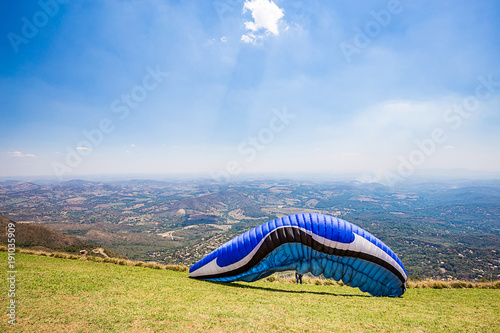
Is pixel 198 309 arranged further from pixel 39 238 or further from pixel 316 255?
pixel 39 238

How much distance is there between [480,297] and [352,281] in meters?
6.79

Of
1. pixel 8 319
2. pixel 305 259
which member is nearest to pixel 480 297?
pixel 305 259

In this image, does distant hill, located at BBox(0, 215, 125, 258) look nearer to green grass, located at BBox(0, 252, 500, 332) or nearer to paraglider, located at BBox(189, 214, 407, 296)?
green grass, located at BBox(0, 252, 500, 332)

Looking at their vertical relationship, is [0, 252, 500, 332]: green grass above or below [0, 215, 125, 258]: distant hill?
above

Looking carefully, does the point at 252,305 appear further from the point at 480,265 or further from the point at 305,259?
the point at 480,265

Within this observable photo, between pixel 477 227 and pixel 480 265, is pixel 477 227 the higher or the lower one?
the lower one

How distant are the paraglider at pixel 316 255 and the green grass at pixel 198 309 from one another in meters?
1.23

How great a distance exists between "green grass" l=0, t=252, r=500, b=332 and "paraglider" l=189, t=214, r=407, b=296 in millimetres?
1232

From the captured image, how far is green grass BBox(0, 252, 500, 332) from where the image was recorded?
18.5 feet

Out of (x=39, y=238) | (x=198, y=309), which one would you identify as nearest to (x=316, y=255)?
(x=198, y=309)

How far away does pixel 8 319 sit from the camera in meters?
5.51

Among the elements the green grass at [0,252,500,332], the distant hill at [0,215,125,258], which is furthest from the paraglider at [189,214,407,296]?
the distant hill at [0,215,125,258]

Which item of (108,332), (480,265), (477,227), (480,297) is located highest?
(108,332)

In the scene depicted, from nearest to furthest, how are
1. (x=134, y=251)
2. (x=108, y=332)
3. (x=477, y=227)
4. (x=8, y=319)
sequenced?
(x=108, y=332)
(x=8, y=319)
(x=134, y=251)
(x=477, y=227)
